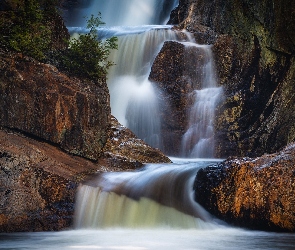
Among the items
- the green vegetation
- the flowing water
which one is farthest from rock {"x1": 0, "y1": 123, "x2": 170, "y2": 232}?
the green vegetation

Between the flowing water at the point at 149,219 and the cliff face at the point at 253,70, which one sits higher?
the cliff face at the point at 253,70

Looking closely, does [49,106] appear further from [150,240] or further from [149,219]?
[150,240]

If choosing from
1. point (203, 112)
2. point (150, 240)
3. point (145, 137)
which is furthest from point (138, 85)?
point (150, 240)

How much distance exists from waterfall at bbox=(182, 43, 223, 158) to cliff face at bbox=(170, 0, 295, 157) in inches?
12.1

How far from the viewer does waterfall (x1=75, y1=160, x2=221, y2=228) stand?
27.6ft

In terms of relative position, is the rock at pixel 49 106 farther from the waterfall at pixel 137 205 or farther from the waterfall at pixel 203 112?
the waterfall at pixel 203 112

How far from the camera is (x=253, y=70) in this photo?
16766mm

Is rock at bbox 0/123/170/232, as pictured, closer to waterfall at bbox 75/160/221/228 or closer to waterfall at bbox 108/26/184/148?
waterfall at bbox 75/160/221/228

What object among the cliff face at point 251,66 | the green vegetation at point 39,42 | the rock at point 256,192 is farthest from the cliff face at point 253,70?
the rock at point 256,192

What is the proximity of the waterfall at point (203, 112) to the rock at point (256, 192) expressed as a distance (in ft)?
21.0

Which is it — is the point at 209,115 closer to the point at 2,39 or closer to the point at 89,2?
the point at 2,39

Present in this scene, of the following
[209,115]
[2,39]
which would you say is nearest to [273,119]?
[209,115]

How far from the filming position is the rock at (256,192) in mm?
7801

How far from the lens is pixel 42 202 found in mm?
8414
